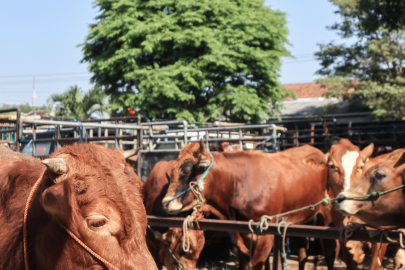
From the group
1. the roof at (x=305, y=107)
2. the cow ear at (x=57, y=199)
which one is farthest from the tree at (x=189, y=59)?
the cow ear at (x=57, y=199)

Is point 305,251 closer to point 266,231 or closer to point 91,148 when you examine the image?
point 266,231

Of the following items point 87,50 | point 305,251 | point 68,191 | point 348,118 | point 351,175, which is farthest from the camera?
point 348,118

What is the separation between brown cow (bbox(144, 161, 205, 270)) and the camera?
4742 mm

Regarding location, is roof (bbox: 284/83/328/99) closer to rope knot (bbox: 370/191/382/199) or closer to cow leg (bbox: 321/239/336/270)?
cow leg (bbox: 321/239/336/270)

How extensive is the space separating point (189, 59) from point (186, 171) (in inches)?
553

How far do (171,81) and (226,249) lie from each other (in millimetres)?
11379

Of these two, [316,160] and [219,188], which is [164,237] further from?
[316,160]

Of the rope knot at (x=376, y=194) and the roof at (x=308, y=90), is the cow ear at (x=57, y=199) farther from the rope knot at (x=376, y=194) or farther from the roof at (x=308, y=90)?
the roof at (x=308, y=90)

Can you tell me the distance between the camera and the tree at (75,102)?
58.8ft

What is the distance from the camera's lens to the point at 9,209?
215 cm

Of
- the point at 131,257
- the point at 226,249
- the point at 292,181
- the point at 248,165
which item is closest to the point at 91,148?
the point at 131,257

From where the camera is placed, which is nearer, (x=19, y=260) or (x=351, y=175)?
(x=19, y=260)

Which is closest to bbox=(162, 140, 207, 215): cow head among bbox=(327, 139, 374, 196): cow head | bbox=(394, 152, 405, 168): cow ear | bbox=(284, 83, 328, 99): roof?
bbox=(327, 139, 374, 196): cow head

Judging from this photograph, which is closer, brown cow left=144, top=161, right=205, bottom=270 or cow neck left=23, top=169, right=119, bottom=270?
cow neck left=23, top=169, right=119, bottom=270
